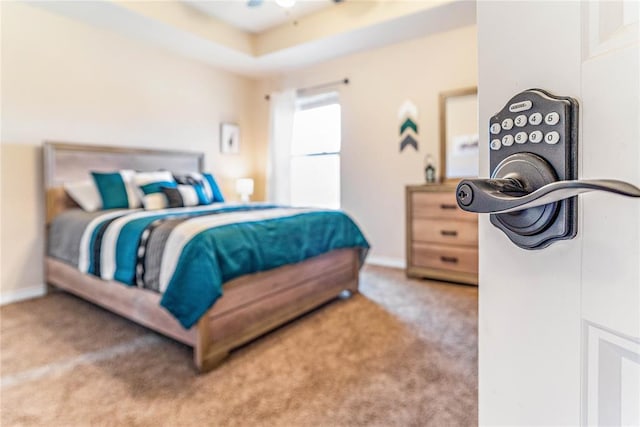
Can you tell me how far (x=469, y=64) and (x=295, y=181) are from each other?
247cm

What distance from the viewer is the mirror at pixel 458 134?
3.38 meters

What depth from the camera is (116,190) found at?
121 inches

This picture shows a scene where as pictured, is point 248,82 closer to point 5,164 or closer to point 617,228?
point 5,164

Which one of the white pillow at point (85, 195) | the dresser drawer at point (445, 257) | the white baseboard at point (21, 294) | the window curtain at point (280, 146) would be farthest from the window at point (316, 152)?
the white baseboard at point (21, 294)

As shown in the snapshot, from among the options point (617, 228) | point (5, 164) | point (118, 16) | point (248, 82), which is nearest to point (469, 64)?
point (248, 82)

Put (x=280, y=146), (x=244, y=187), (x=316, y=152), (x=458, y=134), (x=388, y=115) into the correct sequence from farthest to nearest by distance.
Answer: (x=280, y=146), (x=316, y=152), (x=244, y=187), (x=388, y=115), (x=458, y=134)

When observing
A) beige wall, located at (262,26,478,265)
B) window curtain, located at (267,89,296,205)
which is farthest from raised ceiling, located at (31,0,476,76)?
window curtain, located at (267,89,296,205)

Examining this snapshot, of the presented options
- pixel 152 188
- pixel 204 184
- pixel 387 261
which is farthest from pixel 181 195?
pixel 387 261

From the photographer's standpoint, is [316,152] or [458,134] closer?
[458,134]

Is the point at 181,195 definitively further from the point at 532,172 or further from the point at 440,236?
the point at 532,172

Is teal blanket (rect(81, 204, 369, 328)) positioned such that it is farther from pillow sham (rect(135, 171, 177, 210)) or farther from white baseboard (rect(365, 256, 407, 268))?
white baseboard (rect(365, 256, 407, 268))

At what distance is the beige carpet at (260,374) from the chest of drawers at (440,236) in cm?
72

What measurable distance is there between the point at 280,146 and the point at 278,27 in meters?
1.44

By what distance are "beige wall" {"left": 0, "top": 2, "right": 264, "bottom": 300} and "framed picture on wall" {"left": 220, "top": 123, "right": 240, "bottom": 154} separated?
1.25ft
